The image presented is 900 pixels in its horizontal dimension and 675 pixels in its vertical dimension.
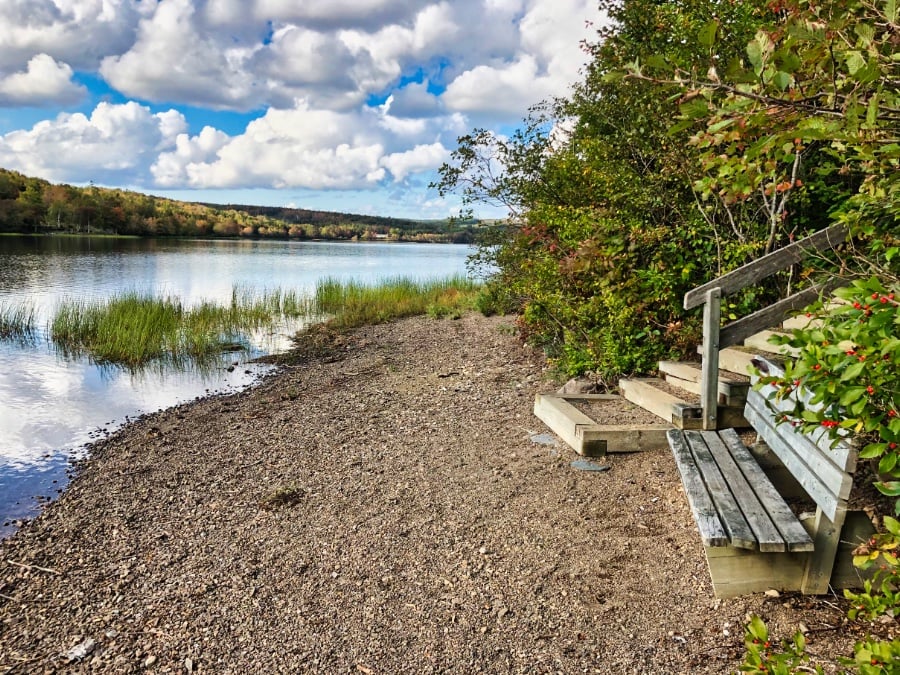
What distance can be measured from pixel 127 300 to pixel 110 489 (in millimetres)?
10571

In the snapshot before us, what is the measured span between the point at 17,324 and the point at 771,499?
1547 centimetres

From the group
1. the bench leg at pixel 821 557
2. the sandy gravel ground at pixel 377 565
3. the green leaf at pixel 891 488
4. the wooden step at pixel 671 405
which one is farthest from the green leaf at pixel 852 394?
the wooden step at pixel 671 405

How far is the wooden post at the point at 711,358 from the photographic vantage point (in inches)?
168

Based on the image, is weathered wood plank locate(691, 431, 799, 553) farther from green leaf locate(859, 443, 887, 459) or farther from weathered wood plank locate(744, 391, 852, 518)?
green leaf locate(859, 443, 887, 459)

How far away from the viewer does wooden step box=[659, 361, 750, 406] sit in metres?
4.66

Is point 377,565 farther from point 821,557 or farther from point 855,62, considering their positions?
point 855,62

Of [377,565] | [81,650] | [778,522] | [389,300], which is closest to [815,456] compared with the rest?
[778,522]

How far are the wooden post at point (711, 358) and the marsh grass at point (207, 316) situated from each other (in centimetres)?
929

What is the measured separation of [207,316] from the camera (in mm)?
14031

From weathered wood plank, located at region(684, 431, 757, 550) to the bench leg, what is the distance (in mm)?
325

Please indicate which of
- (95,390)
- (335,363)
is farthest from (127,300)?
(335,363)

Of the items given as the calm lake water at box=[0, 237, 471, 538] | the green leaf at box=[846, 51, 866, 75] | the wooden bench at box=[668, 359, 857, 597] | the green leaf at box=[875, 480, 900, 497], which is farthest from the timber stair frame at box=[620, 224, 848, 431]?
the calm lake water at box=[0, 237, 471, 538]

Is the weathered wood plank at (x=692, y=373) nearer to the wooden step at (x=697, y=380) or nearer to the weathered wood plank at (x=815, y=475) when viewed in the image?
the wooden step at (x=697, y=380)

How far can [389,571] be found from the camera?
3.47 metres
